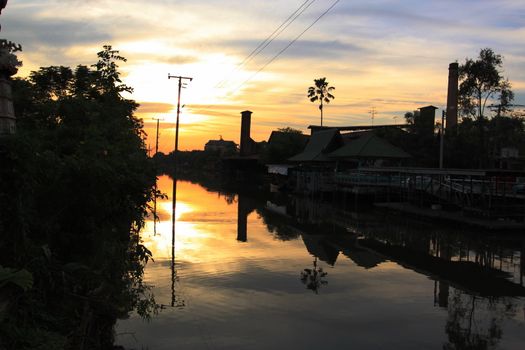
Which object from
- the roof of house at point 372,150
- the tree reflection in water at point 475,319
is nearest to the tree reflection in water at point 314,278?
the tree reflection in water at point 475,319

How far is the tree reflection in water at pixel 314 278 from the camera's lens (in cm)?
1414

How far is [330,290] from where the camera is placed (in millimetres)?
13812

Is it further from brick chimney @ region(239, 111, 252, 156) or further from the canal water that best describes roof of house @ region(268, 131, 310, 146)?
the canal water

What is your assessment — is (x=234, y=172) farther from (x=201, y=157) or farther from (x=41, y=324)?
(x=41, y=324)

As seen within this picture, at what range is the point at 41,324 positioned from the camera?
5.97 metres

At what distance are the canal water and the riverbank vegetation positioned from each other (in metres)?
2.34

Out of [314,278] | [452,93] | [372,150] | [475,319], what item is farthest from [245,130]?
[475,319]

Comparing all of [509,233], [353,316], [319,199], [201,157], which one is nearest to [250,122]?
[201,157]

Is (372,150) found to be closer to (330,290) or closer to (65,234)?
(330,290)

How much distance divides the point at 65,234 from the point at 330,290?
8.32 m

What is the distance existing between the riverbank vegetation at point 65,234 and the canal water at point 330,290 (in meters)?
2.34

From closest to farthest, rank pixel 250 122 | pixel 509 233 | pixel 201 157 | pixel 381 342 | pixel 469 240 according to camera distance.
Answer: pixel 381 342 → pixel 469 240 → pixel 509 233 → pixel 250 122 → pixel 201 157

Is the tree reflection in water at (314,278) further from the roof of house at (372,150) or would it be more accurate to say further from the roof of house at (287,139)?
the roof of house at (287,139)

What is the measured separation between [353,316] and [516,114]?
1939 inches
